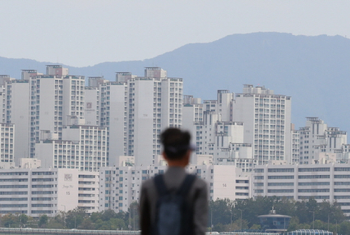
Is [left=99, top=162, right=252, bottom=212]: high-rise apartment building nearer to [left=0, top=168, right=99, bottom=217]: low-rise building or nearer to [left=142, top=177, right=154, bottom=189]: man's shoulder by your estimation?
[left=0, top=168, right=99, bottom=217]: low-rise building

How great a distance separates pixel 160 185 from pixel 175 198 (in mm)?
172

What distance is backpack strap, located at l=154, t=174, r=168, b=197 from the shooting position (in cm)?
730

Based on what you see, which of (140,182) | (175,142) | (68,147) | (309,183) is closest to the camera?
(175,142)

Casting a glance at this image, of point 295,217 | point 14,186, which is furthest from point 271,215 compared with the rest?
point 14,186

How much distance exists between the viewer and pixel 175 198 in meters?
7.25

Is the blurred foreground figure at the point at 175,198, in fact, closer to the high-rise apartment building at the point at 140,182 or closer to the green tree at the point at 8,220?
the green tree at the point at 8,220

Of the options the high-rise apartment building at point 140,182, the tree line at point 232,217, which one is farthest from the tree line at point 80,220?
the high-rise apartment building at point 140,182

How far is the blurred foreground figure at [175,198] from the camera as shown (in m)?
7.20

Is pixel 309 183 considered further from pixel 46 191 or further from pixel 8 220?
pixel 8 220

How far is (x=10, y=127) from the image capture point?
198 metres

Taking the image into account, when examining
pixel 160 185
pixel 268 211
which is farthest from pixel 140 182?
pixel 160 185

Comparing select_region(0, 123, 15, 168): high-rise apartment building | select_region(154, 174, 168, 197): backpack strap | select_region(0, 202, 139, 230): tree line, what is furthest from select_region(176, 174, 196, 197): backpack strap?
select_region(0, 123, 15, 168): high-rise apartment building

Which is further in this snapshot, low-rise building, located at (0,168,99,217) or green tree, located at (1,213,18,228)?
low-rise building, located at (0,168,99,217)

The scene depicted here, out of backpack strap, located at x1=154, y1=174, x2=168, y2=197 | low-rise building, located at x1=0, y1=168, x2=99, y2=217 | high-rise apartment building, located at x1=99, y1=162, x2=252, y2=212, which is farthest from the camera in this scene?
low-rise building, located at x1=0, y1=168, x2=99, y2=217
